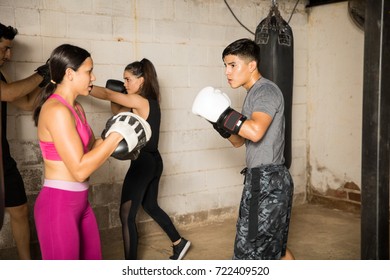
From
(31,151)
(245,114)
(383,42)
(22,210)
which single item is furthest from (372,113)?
(31,151)

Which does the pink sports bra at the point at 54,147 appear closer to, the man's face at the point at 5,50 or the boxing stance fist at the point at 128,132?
the boxing stance fist at the point at 128,132

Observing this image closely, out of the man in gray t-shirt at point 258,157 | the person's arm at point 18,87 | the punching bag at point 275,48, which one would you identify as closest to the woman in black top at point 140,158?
the person's arm at point 18,87

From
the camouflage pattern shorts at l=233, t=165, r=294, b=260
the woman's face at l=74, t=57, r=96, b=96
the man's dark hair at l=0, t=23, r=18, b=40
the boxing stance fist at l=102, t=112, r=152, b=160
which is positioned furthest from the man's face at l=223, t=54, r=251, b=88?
the man's dark hair at l=0, t=23, r=18, b=40

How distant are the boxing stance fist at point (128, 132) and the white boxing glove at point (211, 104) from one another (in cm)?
39

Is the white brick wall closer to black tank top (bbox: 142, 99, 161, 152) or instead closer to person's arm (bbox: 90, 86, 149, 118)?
person's arm (bbox: 90, 86, 149, 118)

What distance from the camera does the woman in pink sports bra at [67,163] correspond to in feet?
6.74

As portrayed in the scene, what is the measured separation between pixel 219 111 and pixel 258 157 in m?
0.33

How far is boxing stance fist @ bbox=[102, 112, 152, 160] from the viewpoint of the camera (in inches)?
85.0

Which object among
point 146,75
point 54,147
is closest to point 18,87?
point 146,75

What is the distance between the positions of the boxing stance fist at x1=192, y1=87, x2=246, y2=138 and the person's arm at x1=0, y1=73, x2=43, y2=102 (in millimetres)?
1334

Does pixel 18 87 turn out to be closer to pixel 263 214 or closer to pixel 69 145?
pixel 69 145

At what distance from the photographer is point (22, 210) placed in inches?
130
